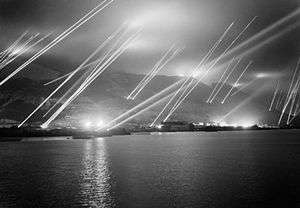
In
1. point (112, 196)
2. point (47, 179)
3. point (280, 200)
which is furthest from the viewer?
point (47, 179)

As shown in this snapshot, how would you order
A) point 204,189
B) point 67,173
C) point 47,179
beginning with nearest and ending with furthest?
point 204,189
point 47,179
point 67,173

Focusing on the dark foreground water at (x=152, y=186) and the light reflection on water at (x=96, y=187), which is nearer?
the dark foreground water at (x=152, y=186)

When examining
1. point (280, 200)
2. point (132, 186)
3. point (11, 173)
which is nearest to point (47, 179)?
point (11, 173)

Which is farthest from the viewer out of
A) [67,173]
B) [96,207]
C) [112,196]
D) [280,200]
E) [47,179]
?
[67,173]

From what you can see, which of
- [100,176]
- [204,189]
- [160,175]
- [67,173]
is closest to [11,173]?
[67,173]

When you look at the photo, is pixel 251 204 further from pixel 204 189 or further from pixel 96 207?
pixel 96 207

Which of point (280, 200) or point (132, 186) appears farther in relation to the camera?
point (132, 186)

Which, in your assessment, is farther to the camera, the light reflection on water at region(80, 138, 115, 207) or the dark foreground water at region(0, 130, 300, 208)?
the light reflection on water at region(80, 138, 115, 207)

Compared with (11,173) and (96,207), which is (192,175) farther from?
(11,173)

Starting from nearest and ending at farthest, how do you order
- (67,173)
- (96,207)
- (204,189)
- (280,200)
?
(96,207), (280,200), (204,189), (67,173)
